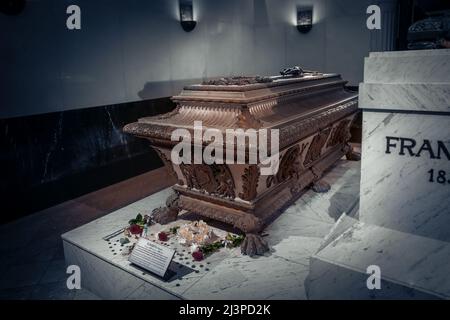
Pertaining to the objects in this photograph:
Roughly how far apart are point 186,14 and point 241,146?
165 inches

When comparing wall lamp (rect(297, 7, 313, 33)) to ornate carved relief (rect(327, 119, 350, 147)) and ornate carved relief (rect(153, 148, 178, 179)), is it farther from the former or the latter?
ornate carved relief (rect(153, 148, 178, 179))

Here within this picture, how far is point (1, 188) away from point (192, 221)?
2.07 meters

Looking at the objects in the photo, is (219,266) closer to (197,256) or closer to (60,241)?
(197,256)

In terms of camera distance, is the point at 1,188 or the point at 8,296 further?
the point at 1,188

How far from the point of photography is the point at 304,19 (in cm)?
644

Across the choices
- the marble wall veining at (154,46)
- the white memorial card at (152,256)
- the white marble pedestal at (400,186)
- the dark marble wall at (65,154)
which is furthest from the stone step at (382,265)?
the marble wall veining at (154,46)

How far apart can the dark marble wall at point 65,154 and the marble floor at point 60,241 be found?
229mm

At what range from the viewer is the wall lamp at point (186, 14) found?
5.80 meters

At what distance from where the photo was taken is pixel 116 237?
3049mm

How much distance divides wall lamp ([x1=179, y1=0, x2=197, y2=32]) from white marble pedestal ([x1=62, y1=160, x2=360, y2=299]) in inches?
139

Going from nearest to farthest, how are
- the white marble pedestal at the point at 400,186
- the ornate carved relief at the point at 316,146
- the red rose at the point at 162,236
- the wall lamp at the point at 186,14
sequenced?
the white marble pedestal at the point at 400,186 → the red rose at the point at 162,236 → the ornate carved relief at the point at 316,146 → the wall lamp at the point at 186,14

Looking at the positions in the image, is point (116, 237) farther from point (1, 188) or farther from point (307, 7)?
point (307, 7)

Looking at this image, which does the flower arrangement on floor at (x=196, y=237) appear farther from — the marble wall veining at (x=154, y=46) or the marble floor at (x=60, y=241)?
the marble wall veining at (x=154, y=46)

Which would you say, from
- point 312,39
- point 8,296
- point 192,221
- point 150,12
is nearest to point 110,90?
point 150,12
